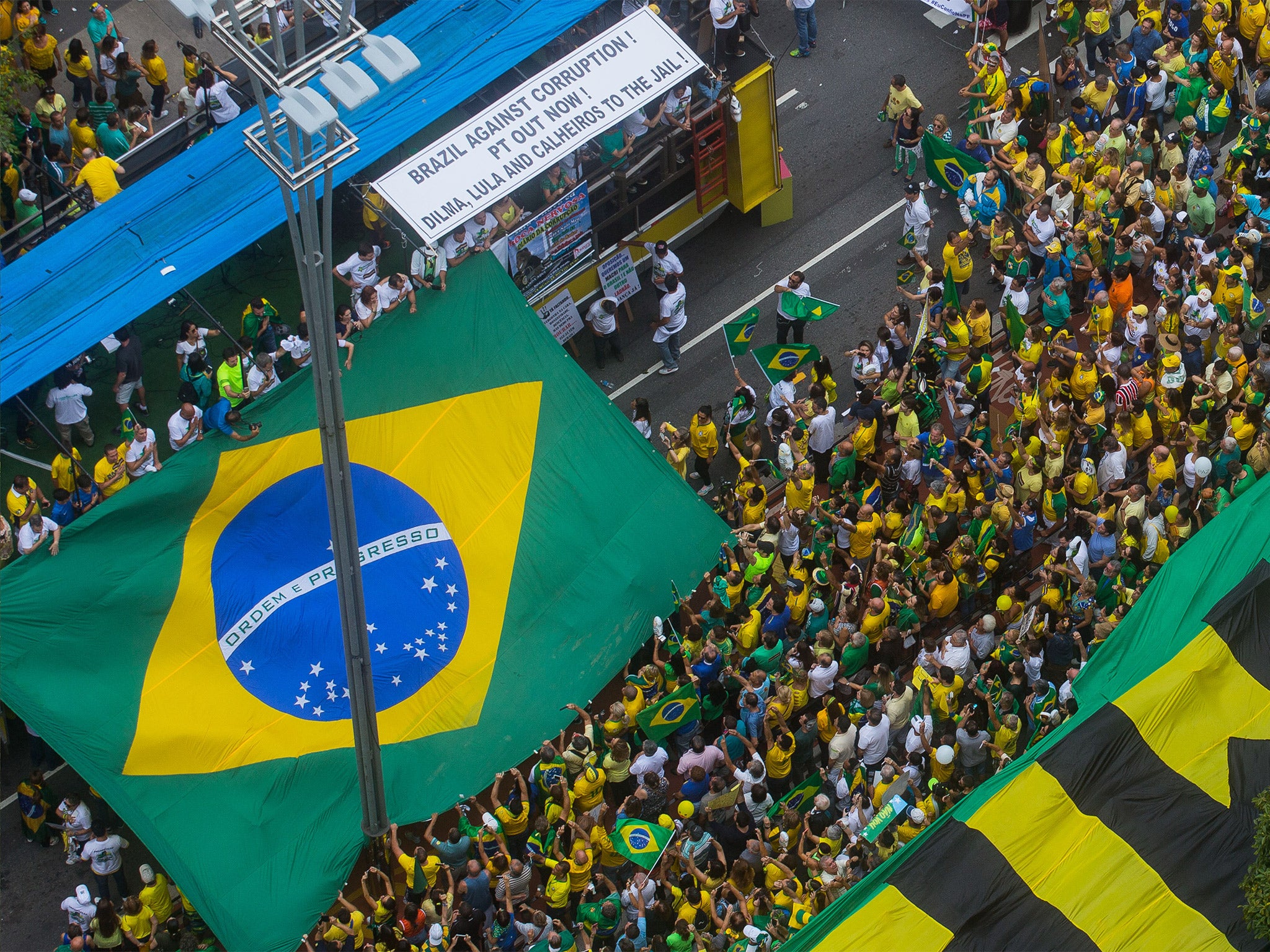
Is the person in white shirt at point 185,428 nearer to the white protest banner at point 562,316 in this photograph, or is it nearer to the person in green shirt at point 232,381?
the person in green shirt at point 232,381

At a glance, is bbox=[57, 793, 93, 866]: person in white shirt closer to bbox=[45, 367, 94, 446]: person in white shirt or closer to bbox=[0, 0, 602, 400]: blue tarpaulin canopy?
bbox=[45, 367, 94, 446]: person in white shirt

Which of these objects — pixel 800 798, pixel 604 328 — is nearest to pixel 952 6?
pixel 604 328

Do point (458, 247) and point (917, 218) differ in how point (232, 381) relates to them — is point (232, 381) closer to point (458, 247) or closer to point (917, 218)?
point (458, 247)

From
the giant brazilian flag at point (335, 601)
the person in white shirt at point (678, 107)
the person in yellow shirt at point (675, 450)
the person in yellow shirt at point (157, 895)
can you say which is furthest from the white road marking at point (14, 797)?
the person in white shirt at point (678, 107)

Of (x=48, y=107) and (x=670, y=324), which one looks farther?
(x=48, y=107)

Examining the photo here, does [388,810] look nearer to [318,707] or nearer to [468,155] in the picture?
[318,707]
